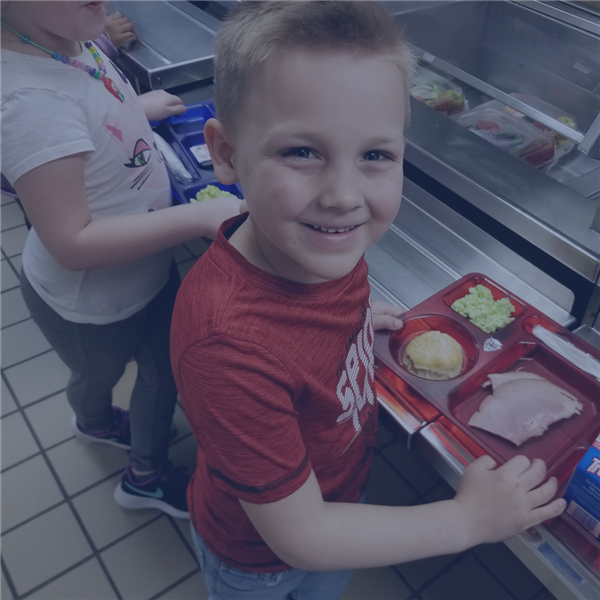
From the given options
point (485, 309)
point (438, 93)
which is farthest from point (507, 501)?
point (438, 93)

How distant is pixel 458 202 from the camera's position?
1.38m

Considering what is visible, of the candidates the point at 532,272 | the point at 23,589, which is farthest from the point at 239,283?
the point at 23,589

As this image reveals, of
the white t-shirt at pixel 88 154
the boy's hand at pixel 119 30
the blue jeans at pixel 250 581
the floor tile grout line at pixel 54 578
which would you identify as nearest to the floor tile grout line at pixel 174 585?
the floor tile grout line at pixel 54 578

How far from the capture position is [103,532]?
1846 mm

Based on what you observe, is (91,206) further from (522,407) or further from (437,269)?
(522,407)

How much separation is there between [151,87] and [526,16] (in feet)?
3.94

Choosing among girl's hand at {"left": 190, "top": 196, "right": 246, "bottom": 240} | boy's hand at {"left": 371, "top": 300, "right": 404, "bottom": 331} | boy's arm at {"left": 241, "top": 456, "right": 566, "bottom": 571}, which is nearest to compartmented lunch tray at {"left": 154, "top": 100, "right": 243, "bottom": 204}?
girl's hand at {"left": 190, "top": 196, "right": 246, "bottom": 240}

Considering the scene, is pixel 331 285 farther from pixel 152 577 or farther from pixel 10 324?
pixel 10 324

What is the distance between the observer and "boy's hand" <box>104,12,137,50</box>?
6.26ft

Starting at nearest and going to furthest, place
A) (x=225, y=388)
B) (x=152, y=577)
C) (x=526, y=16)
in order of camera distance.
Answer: (x=225, y=388), (x=526, y=16), (x=152, y=577)

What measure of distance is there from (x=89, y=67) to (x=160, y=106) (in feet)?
2.02

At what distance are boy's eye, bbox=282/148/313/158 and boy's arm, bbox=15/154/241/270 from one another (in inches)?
19.6

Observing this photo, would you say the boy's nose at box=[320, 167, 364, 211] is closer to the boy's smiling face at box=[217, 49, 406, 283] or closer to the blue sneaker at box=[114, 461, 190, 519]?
the boy's smiling face at box=[217, 49, 406, 283]

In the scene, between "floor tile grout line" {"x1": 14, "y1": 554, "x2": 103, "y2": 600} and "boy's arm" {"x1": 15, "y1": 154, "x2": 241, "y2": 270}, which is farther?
"floor tile grout line" {"x1": 14, "y1": 554, "x2": 103, "y2": 600}
